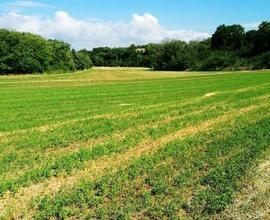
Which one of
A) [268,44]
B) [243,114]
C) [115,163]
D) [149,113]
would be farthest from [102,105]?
[268,44]

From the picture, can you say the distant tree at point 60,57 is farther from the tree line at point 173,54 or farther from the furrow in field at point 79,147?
the furrow in field at point 79,147

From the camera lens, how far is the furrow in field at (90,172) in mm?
12773

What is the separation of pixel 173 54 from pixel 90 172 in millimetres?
147941

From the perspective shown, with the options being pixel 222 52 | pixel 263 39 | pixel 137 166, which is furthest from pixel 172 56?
pixel 137 166

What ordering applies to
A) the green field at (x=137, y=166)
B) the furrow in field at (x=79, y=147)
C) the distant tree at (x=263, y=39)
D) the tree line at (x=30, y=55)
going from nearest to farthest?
the green field at (x=137, y=166)
the furrow in field at (x=79, y=147)
the tree line at (x=30, y=55)
the distant tree at (x=263, y=39)

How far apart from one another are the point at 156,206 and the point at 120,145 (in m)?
6.92

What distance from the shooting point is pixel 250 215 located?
11.8 m

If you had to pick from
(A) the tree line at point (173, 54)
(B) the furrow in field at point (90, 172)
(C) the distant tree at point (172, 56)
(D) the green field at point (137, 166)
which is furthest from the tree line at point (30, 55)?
(B) the furrow in field at point (90, 172)

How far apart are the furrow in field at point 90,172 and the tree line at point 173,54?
3795 inches

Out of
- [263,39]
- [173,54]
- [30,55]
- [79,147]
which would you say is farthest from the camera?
[173,54]

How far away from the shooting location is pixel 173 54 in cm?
16138

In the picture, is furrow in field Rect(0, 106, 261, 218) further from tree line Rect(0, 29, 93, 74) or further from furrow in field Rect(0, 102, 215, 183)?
tree line Rect(0, 29, 93, 74)

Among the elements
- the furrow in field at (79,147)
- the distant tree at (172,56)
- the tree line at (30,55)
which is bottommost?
the distant tree at (172,56)

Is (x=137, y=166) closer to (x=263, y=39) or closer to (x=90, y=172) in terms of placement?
(x=90, y=172)
